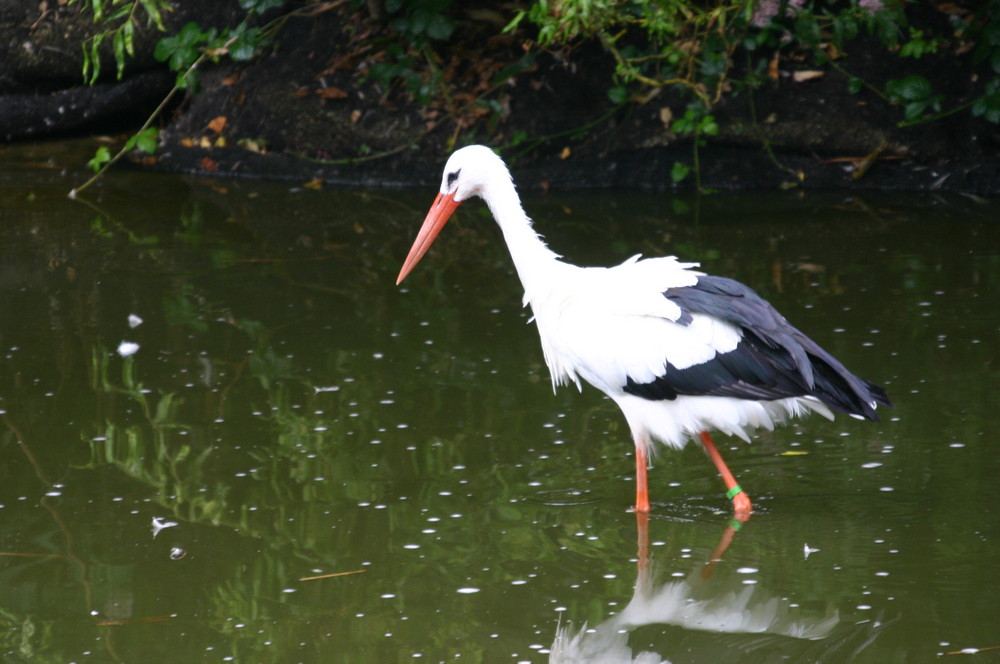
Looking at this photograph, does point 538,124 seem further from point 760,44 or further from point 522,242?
point 522,242

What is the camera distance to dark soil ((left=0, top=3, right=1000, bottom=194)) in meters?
9.23

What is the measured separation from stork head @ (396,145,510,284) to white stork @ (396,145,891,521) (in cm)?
47

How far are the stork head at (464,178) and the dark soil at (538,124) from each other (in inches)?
174

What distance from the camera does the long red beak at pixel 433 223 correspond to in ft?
17.2

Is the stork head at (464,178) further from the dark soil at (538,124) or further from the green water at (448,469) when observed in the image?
the dark soil at (538,124)

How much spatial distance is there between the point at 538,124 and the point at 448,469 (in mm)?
5434

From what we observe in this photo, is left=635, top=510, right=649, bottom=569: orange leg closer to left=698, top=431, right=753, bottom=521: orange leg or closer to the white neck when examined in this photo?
left=698, top=431, right=753, bottom=521: orange leg

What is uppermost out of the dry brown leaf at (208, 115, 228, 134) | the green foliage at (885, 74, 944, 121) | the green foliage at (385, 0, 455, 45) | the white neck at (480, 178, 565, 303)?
the green foliage at (385, 0, 455, 45)

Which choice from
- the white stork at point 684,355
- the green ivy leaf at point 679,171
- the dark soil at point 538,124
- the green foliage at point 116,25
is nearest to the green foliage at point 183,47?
the green foliage at point 116,25

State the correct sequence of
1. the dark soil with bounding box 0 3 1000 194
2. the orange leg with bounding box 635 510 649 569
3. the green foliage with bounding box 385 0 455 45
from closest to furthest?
the orange leg with bounding box 635 510 649 569 → the dark soil with bounding box 0 3 1000 194 → the green foliage with bounding box 385 0 455 45

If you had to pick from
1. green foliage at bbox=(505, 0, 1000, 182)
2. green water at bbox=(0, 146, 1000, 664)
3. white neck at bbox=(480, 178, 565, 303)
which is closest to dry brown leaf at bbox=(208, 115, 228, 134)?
green water at bbox=(0, 146, 1000, 664)

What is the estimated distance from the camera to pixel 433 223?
210 inches

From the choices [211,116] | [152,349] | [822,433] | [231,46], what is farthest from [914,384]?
[211,116]

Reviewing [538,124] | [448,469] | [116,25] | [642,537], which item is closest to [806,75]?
[538,124]
